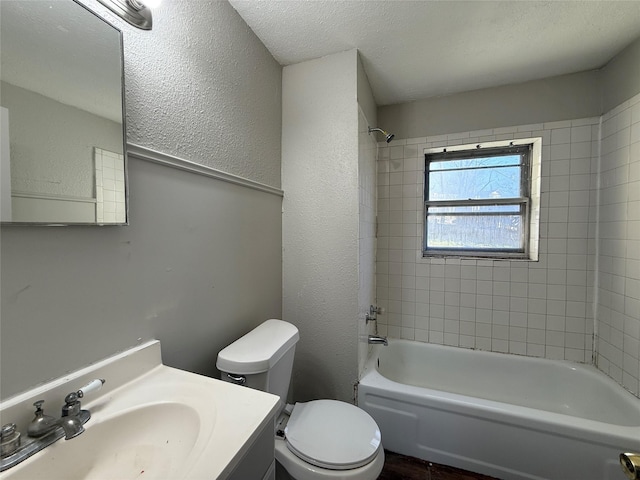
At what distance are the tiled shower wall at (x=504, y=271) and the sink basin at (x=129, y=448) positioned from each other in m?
1.78

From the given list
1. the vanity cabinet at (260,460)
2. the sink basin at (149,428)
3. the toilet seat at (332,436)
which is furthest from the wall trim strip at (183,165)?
the toilet seat at (332,436)

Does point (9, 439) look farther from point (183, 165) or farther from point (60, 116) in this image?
point (183, 165)

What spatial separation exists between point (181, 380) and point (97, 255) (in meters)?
0.44

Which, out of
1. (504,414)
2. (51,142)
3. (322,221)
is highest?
(51,142)

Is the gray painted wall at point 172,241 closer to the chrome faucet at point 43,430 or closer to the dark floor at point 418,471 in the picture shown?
the chrome faucet at point 43,430

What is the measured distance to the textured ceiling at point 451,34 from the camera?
121cm

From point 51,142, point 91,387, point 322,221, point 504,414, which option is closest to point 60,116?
point 51,142

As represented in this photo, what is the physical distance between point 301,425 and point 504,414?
3.44 feet

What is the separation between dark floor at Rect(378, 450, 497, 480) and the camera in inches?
54.2

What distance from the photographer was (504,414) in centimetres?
131

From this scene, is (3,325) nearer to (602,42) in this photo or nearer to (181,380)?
(181,380)

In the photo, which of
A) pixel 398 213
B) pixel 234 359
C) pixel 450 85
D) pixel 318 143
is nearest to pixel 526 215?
pixel 398 213

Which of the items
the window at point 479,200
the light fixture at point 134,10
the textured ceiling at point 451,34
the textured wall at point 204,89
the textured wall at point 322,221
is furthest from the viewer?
the window at point 479,200

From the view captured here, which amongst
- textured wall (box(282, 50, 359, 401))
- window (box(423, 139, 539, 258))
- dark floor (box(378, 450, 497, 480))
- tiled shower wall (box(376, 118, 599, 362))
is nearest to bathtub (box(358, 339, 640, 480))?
dark floor (box(378, 450, 497, 480))
